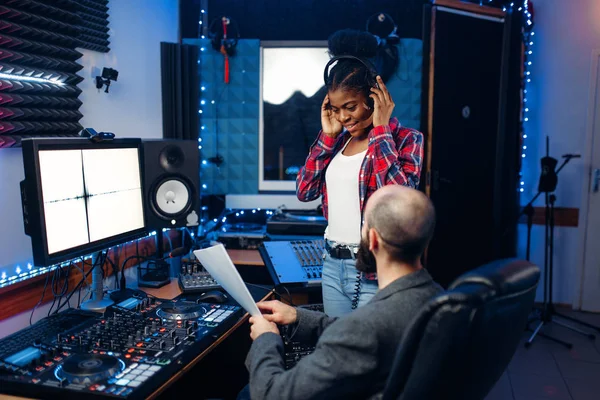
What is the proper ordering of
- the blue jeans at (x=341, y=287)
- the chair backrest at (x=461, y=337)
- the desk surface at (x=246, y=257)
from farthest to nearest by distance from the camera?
the desk surface at (x=246, y=257), the blue jeans at (x=341, y=287), the chair backrest at (x=461, y=337)

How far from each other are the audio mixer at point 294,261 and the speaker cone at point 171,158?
0.63 meters

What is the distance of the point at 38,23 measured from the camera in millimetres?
2037

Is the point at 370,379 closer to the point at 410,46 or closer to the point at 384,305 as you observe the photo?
the point at 384,305

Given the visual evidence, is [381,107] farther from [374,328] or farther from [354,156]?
[374,328]

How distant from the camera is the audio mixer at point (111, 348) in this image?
119 cm

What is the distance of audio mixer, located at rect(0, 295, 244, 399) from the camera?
3.89 feet

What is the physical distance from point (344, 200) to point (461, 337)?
1.10 m

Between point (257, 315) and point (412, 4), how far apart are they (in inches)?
121

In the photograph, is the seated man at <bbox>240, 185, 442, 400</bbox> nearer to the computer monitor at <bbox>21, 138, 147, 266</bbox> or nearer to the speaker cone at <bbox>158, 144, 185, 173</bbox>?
the computer monitor at <bbox>21, 138, 147, 266</bbox>

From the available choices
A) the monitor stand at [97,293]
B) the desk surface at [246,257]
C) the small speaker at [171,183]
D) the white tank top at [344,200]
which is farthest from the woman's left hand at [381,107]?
the monitor stand at [97,293]

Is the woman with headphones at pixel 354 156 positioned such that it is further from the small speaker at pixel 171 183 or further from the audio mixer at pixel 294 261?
the small speaker at pixel 171 183

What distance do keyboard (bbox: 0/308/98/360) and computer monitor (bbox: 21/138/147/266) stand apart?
8.3 inches

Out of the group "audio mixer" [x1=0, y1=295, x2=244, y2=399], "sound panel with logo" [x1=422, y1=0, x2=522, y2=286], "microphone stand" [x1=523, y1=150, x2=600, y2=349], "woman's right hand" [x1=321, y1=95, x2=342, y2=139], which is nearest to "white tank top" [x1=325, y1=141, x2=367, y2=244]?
"woman's right hand" [x1=321, y1=95, x2=342, y2=139]

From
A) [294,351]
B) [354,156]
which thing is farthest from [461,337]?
[354,156]
